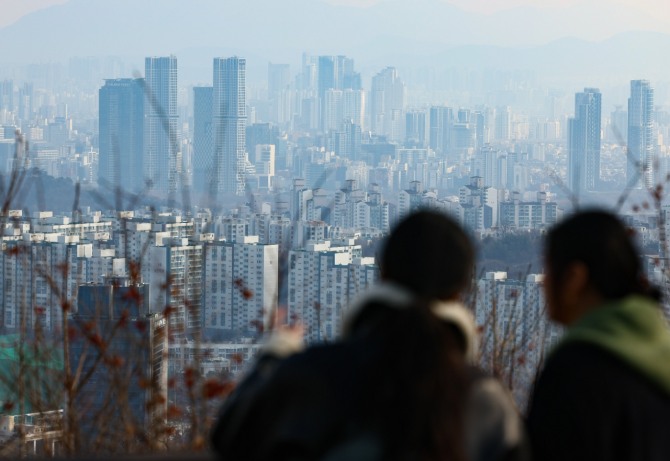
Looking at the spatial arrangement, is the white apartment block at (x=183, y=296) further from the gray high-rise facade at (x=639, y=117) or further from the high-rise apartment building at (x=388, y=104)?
the high-rise apartment building at (x=388, y=104)

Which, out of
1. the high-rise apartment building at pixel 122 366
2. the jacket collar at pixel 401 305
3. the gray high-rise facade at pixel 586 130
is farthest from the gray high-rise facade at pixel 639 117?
the jacket collar at pixel 401 305

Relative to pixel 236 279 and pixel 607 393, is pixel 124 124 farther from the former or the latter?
pixel 607 393

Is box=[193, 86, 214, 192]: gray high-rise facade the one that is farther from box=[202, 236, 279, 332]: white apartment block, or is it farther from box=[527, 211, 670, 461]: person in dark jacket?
box=[527, 211, 670, 461]: person in dark jacket

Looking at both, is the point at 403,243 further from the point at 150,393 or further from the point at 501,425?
the point at 150,393

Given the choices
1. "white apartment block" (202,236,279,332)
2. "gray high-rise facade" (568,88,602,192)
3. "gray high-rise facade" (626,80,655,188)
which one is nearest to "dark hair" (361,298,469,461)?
"white apartment block" (202,236,279,332)

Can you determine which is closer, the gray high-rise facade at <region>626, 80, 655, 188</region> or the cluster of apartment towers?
the gray high-rise facade at <region>626, 80, 655, 188</region>

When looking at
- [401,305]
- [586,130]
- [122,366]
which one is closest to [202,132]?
[586,130]
